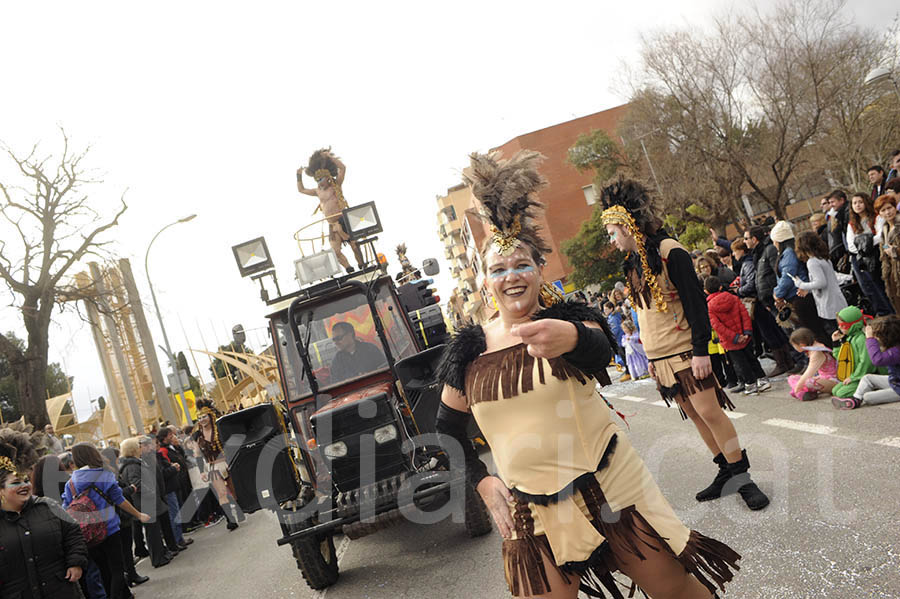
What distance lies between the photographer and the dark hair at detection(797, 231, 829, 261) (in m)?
8.18

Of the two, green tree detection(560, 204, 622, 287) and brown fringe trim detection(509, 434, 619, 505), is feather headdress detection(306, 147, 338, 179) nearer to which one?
brown fringe trim detection(509, 434, 619, 505)

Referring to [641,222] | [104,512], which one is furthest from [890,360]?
[104,512]

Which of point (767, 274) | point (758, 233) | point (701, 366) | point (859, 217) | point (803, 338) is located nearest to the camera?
point (701, 366)

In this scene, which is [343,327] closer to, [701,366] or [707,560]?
[701,366]

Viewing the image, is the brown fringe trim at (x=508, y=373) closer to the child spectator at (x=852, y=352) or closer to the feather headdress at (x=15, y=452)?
the feather headdress at (x=15, y=452)

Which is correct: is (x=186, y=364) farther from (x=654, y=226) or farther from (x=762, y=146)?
Result: (x=654, y=226)

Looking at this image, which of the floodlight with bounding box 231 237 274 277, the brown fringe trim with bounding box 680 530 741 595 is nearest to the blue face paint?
the brown fringe trim with bounding box 680 530 741 595

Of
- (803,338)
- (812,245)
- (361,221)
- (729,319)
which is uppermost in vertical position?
(361,221)

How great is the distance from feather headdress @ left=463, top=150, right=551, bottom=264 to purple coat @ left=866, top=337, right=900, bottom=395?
484cm

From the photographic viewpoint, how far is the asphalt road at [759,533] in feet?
11.4

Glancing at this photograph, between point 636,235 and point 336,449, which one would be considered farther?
point 336,449

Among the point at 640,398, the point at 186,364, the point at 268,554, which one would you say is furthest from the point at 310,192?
the point at 186,364

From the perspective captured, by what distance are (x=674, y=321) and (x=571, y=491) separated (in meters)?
2.43

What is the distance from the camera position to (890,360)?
609 cm
